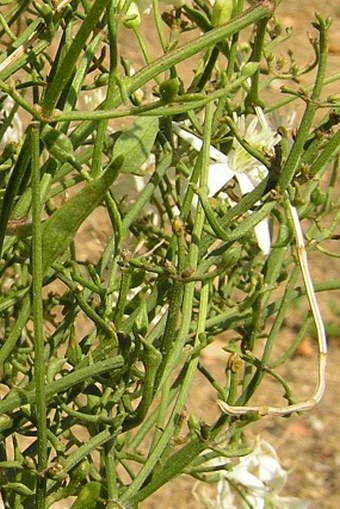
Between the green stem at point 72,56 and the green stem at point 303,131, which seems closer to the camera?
the green stem at point 72,56

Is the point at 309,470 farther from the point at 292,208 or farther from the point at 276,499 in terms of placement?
the point at 292,208

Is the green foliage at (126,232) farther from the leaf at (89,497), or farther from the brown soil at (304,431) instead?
the brown soil at (304,431)

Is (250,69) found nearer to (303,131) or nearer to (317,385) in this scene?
(303,131)

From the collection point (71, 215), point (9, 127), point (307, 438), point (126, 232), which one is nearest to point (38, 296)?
point (71, 215)

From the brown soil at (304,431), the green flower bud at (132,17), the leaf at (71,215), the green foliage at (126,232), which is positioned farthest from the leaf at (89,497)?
the brown soil at (304,431)

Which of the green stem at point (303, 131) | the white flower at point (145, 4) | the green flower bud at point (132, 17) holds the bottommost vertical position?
the green stem at point (303, 131)
